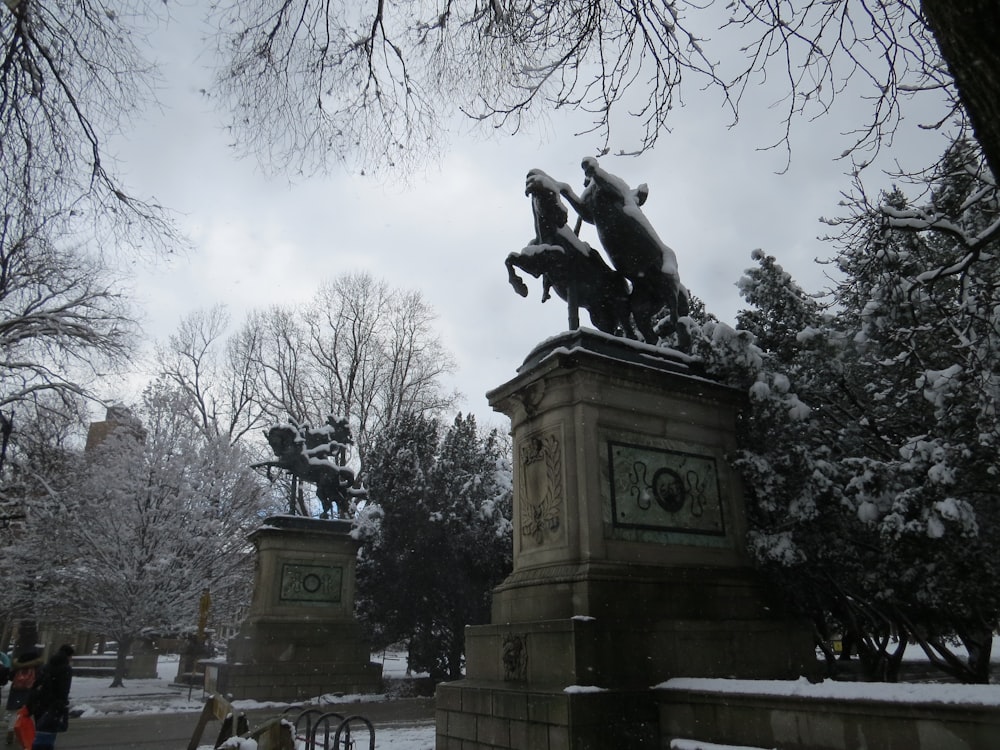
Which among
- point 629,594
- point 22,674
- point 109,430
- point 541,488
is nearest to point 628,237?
point 541,488

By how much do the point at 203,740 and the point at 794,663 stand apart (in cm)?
774

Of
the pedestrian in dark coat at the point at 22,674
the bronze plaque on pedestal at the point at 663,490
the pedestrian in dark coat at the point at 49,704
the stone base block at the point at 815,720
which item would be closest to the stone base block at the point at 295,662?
the pedestrian in dark coat at the point at 22,674

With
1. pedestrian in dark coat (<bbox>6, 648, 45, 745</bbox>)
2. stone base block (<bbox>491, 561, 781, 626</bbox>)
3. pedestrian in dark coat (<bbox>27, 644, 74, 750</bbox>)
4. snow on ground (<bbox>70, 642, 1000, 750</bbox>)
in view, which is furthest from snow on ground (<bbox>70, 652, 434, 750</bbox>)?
pedestrian in dark coat (<bbox>6, 648, 45, 745</bbox>)

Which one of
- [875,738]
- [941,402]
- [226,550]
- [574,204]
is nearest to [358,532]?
[226,550]

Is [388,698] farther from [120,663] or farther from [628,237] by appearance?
[628,237]

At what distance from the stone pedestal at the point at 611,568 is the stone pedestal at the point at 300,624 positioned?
30.1 ft

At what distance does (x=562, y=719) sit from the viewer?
16.9 ft

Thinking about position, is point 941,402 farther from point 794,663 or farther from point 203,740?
point 203,740

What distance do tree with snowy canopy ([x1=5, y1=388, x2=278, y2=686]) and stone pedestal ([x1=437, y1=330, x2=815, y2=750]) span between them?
18529 millimetres

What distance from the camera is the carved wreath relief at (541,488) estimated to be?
6578mm

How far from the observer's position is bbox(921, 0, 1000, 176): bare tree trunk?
93.1 inches

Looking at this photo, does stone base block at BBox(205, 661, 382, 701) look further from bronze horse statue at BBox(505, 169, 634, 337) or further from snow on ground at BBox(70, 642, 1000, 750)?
bronze horse statue at BBox(505, 169, 634, 337)

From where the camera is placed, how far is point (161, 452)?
2436 cm

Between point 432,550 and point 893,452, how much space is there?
431 inches
